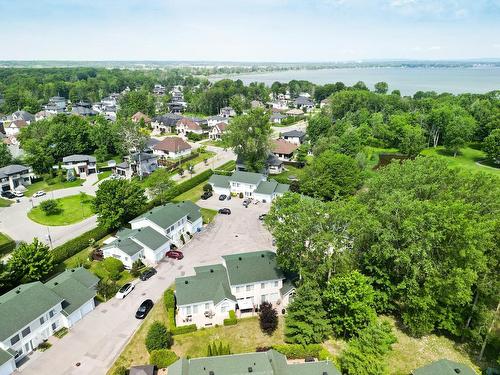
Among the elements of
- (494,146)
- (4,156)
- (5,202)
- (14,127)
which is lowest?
(5,202)

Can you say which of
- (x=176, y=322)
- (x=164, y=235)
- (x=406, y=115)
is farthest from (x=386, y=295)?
(x=406, y=115)

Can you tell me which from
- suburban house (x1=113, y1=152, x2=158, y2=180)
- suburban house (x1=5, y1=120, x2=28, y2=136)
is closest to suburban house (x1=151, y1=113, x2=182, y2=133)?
suburban house (x1=113, y1=152, x2=158, y2=180)

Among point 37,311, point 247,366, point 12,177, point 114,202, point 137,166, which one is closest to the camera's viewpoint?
point 247,366

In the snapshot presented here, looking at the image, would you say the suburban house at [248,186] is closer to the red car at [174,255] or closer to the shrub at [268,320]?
the red car at [174,255]

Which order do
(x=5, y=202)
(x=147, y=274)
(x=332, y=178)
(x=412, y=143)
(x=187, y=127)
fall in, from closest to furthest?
1. (x=147, y=274)
2. (x=5, y=202)
3. (x=332, y=178)
4. (x=412, y=143)
5. (x=187, y=127)

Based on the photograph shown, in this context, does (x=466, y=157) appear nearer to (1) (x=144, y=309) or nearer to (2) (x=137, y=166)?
(2) (x=137, y=166)

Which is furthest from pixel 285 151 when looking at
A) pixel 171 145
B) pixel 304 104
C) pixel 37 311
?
pixel 304 104

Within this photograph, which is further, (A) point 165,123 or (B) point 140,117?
(B) point 140,117

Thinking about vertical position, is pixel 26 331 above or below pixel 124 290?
above
